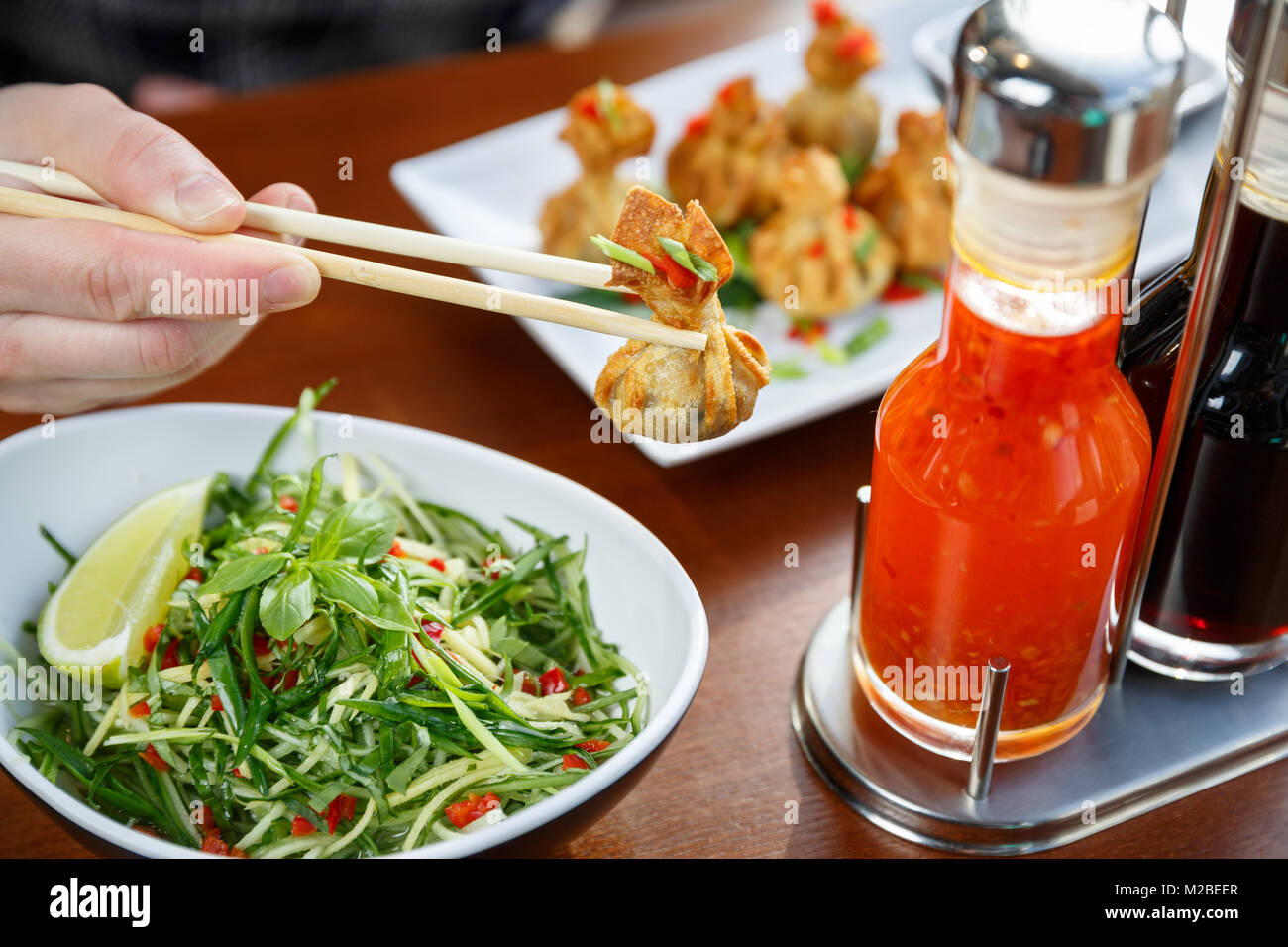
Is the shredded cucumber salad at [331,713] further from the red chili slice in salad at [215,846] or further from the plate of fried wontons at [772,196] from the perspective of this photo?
the plate of fried wontons at [772,196]

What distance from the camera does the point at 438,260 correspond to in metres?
0.94

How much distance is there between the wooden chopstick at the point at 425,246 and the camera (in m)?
0.90

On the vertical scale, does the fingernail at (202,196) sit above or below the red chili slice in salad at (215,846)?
above

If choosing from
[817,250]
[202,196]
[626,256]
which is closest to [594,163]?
[817,250]

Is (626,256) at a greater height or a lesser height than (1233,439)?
greater

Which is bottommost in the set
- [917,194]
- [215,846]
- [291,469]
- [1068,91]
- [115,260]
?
[215,846]

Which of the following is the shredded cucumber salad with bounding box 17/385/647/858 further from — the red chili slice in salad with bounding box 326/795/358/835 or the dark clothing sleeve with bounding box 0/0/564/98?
the dark clothing sleeve with bounding box 0/0/564/98

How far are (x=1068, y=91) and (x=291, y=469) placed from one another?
865mm

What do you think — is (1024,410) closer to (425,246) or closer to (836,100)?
(425,246)

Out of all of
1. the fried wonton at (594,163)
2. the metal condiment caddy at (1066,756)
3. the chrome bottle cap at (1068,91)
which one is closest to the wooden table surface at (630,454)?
the metal condiment caddy at (1066,756)

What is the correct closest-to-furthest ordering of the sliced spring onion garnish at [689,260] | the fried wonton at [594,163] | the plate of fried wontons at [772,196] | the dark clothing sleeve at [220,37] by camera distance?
the sliced spring onion garnish at [689,260] → the plate of fried wontons at [772,196] → the fried wonton at [594,163] → the dark clothing sleeve at [220,37]

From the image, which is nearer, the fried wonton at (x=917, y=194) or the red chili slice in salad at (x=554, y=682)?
the red chili slice in salad at (x=554, y=682)
